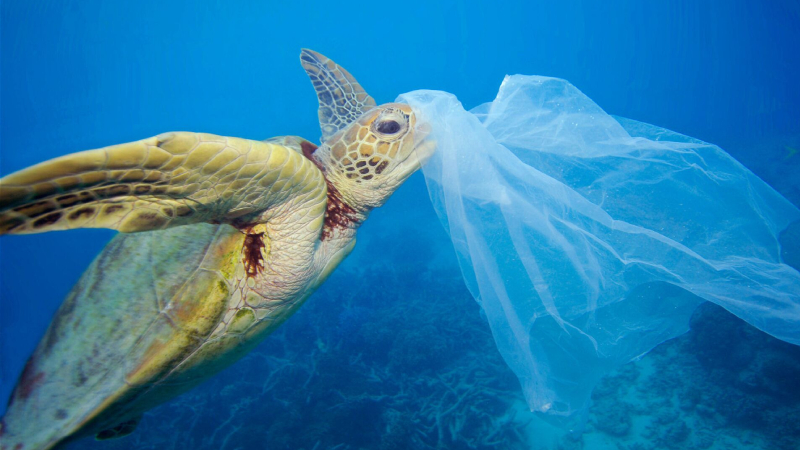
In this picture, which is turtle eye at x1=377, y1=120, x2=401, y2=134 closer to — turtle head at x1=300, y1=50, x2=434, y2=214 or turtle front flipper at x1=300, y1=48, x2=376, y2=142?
turtle head at x1=300, y1=50, x2=434, y2=214

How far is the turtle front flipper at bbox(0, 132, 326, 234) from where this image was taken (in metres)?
0.80

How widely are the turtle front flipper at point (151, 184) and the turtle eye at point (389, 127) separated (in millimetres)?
598

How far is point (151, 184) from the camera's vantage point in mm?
989

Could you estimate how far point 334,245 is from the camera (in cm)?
204

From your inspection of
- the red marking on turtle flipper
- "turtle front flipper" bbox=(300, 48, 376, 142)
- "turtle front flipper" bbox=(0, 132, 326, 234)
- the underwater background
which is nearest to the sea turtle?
"turtle front flipper" bbox=(0, 132, 326, 234)

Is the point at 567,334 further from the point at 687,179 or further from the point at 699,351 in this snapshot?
the point at 699,351

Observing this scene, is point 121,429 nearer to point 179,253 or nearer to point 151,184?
point 179,253

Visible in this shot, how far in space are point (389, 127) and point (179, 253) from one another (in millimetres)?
1277

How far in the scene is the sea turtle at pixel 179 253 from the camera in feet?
3.12

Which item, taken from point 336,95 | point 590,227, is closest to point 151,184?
point 590,227

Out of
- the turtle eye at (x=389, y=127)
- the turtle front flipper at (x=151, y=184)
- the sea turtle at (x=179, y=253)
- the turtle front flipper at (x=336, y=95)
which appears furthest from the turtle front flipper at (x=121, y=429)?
the turtle front flipper at (x=336, y=95)

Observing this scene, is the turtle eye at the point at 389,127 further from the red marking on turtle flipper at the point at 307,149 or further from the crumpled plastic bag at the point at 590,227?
the red marking on turtle flipper at the point at 307,149

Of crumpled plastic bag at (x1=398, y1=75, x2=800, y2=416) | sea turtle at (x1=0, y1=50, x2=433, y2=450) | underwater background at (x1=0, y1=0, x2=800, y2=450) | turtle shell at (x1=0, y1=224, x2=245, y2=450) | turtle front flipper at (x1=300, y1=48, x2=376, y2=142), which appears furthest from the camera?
underwater background at (x1=0, y1=0, x2=800, y2=450)

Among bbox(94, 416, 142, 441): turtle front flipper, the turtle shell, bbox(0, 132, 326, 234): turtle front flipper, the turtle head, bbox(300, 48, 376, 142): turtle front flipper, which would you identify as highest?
bbox(300, 48, 376, 142): turtle front flipper
